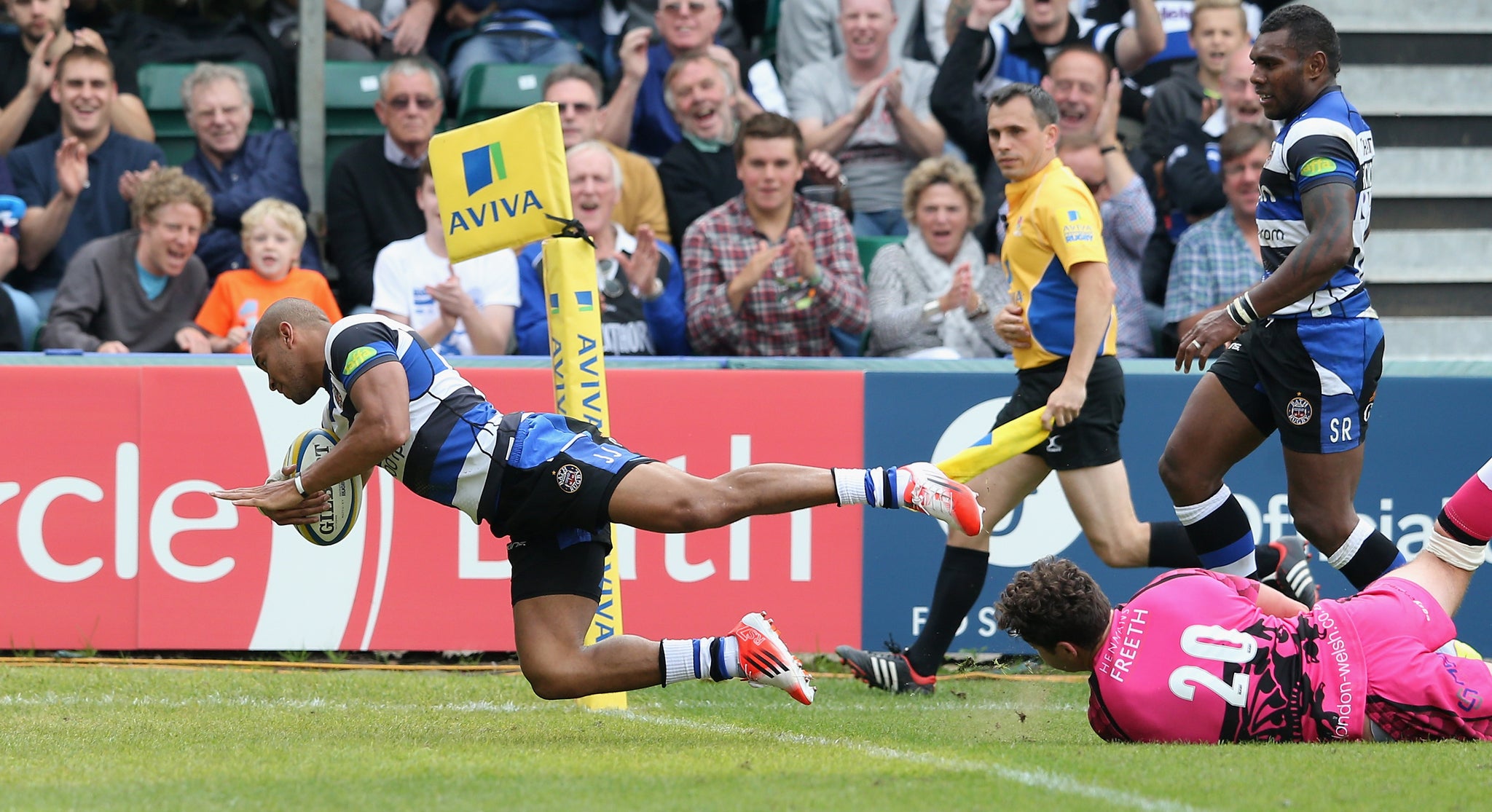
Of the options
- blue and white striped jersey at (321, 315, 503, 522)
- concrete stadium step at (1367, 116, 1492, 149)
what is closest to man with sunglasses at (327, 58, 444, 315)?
blue and white striped jersey at (321, 315, 503, 522)

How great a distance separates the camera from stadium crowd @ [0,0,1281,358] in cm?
892

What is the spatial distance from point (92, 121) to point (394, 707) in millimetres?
4907

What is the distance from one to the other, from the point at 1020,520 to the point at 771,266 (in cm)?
207

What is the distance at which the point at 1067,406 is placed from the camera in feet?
20.9

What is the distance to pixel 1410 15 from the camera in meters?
11.5

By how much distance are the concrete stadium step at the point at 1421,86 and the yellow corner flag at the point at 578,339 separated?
7225 millimetres

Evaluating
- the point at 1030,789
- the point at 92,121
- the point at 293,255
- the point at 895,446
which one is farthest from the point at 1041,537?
the point at 92,121

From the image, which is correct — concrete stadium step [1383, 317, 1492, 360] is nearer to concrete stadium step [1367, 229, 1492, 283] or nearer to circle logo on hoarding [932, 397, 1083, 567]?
concrete stadium step [1367, 229, 1492, 283]

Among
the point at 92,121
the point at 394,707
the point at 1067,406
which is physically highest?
Answer: the point at 92,121

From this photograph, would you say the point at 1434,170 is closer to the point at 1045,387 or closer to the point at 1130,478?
the point at 1130,478

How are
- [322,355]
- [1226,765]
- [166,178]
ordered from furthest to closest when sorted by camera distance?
[166,178]
[322,355]
[1226,765]

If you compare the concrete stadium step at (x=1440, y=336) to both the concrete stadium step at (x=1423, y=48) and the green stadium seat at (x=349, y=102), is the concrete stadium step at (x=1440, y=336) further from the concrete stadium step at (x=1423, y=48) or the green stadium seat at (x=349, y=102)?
the green stadium seat at (x=349, y=102)

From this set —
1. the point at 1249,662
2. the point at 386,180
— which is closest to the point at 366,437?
the point at 1249,662

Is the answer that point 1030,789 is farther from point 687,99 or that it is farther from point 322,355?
point 687,99
